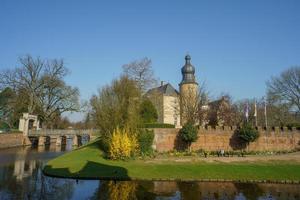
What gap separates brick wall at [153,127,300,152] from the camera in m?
33.5

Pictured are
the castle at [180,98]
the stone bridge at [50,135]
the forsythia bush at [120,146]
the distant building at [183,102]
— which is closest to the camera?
the forsythia bush at [120,146]

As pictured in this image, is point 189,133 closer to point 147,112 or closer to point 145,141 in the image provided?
point 145,141

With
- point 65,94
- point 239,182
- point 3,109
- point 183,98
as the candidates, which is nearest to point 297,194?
point 239,182

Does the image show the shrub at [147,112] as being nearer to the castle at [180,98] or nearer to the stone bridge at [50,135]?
the castle at [180,98]

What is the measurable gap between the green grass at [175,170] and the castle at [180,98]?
2421 cm

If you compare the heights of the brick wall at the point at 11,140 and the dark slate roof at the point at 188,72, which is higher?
the dark slate roof at the point at 188,72

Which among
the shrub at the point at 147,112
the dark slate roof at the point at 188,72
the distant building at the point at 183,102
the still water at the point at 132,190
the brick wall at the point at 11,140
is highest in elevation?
the dark slate roof at the point at 188,72

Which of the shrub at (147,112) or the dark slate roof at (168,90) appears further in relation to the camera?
the dark slate roof at (168,90)

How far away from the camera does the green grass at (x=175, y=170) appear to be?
21.0 meters

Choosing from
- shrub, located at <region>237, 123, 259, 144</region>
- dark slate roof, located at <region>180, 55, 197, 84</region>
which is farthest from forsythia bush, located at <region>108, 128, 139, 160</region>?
dark slate roof, located at <region>180, 55, 197, 84</region>

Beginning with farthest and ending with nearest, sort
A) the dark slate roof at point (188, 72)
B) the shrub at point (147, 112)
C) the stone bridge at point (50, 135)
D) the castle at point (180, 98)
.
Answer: the dark slate roof at point (188, 72)
the stone bridge at point (50, 135)
the castle at point (180, 98)
the shrub at point (147, 112)

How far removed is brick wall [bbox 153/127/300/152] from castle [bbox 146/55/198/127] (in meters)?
14.6

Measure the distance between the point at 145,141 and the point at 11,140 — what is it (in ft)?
106

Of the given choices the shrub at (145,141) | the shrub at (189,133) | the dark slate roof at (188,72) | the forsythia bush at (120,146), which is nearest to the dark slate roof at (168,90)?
the dark slate roof at (188,72)
